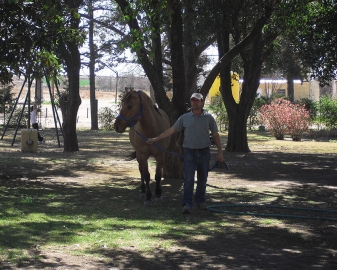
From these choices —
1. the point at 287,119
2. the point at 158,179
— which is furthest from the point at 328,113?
the point at 158,179

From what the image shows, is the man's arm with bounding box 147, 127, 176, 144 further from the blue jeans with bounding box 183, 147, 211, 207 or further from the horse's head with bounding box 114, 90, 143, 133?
the horse's head with bounding box 114, 90, 143, 133

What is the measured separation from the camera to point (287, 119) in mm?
34094

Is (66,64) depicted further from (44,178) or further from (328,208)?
(328,208)

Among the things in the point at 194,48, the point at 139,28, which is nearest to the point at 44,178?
the point at 139,28

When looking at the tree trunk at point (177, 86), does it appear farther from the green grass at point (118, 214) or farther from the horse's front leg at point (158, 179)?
the horse's front leg at point (158, 179)

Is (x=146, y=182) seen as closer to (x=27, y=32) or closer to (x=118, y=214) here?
(x=118, y=214)

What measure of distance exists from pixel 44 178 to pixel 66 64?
940 cm

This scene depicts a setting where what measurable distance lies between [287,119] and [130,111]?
79.0 feet

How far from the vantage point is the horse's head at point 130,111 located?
10.8 metres

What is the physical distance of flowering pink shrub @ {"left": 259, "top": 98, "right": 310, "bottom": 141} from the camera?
33688 mm

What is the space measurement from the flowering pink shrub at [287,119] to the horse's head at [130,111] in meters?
23.4

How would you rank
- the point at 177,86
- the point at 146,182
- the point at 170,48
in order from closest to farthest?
1. the point at 146,182
2. the point at 177,86
3. the point at 170,48

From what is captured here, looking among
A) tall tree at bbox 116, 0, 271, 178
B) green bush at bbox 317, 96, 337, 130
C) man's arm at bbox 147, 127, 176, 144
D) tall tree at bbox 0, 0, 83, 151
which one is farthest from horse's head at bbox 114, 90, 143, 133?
green bush at bbox 317, 96, 337, 130

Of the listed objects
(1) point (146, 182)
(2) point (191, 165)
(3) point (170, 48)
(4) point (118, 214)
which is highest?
(3) point (170, 48)
